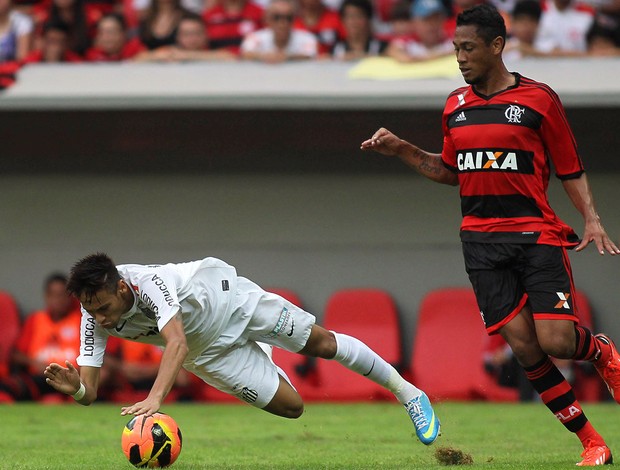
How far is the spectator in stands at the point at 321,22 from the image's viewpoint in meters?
13.6

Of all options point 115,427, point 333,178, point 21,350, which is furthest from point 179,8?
point 115,427

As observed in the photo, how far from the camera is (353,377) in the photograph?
43.4 feet

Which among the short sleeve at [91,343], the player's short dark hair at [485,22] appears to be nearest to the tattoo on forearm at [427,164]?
the player's short dark hair at [485,22]

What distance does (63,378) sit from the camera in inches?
Result: 258

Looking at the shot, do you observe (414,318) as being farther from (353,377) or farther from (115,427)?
(115,427)

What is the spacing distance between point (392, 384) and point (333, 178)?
6.50m

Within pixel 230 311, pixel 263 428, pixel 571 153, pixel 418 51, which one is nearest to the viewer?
pixel 571 153

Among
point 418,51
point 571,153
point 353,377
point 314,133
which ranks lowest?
point 353,377

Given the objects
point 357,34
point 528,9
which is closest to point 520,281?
point 528,9

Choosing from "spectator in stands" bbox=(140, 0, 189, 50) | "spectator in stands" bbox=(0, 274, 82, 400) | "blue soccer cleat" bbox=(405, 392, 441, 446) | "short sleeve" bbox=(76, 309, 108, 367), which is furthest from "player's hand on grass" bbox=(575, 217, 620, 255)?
"spectator in stands" bbox=(140, 0, 189, 50)

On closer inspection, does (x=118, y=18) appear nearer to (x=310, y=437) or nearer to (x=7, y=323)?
(x=7, y=323)

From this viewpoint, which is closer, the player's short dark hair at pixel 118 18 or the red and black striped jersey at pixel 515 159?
the red and black striped jersey at pixel 515 159

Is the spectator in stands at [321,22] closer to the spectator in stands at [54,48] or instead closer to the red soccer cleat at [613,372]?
the spectator in stands at [54,48]

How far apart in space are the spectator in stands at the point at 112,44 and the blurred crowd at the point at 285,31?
12mm
